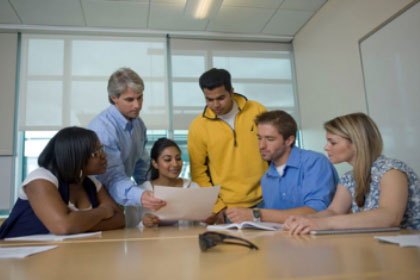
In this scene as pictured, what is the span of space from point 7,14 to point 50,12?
0.50 meters

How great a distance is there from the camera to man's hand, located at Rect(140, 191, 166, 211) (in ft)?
4.90

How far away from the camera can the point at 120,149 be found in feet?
6.32

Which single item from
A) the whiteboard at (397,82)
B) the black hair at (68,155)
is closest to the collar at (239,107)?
the black hair at (68,155)

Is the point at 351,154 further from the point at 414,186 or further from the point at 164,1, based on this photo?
the point at 164,1

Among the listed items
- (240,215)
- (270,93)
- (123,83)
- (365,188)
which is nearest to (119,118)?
(123,83)

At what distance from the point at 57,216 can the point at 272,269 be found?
3.53ft

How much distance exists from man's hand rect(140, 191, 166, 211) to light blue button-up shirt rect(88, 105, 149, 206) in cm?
7

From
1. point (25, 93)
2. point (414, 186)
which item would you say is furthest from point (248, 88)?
point (414, 186)

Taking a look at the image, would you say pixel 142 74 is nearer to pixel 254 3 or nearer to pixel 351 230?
pixel 254 3

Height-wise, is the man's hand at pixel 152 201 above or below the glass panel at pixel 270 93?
below

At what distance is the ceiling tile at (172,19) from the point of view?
12.2ft

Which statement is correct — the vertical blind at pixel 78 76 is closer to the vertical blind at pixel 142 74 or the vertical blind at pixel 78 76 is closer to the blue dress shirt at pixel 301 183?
the vertical blind at pixel 142 74

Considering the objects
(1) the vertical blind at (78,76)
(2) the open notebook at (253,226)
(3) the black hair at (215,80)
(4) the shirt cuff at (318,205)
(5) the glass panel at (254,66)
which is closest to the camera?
(2) the open notebook at (253,226)

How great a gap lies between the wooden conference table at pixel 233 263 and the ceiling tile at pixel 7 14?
12.2 feet
